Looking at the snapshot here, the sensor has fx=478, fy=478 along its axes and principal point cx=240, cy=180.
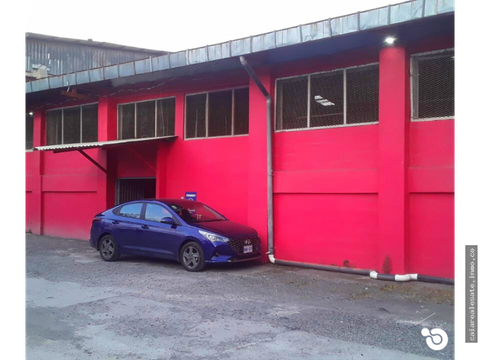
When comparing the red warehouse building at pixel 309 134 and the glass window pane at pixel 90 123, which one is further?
the glass window pane at pixel 90 123

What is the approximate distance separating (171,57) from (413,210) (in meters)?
6.94

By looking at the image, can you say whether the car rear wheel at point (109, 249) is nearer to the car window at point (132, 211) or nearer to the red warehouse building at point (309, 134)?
the car window at point (132, 211)

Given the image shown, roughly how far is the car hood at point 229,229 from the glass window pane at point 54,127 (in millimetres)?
9358

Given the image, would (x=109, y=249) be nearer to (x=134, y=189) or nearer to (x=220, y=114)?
(x=220, y=114)

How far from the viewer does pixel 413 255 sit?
946 centimetres

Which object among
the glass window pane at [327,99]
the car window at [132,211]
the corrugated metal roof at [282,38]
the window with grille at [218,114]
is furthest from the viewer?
the window with grille at [218,114]

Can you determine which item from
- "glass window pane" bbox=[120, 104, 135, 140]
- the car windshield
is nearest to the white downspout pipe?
the car windshield

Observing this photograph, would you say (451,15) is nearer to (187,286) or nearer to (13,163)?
(187,286)

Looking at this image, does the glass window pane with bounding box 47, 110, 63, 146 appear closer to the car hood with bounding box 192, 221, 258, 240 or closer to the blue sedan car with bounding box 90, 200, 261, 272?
the blue sedan car with bounding box 90, 200, 261, 272

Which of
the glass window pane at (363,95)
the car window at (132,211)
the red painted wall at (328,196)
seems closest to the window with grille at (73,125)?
the car window at (132,211)

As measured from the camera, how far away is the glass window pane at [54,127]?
17.5m

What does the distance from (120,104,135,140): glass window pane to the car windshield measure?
4949mm

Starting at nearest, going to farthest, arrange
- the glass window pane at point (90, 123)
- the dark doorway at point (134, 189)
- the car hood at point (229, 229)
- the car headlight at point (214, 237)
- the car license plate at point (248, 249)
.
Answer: the car headlight at point (214, 237)
the car hood at point (229, 229)
the car license plate at point (248, 249)
the dark doorway at point (134, 189)
the glass window pane at point (90, 123)

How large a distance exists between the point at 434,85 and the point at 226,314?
6125 millimetres
